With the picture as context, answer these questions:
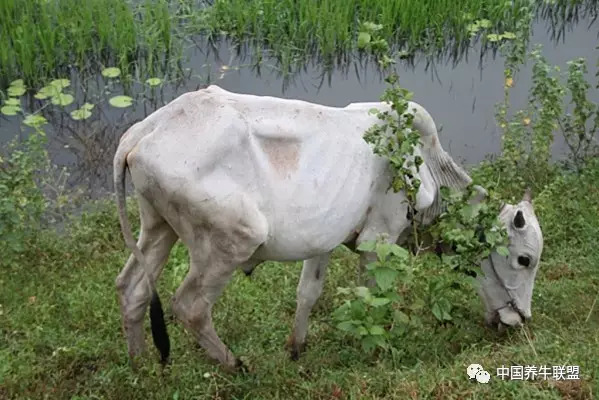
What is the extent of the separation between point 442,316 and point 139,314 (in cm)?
124

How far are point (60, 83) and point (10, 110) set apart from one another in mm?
528

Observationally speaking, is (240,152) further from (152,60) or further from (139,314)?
(152,60)

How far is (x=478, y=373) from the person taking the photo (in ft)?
11.0

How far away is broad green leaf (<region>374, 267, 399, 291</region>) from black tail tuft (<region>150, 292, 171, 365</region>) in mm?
833

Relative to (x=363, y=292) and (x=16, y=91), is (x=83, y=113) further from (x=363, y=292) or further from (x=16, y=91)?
(x=363, y=292)

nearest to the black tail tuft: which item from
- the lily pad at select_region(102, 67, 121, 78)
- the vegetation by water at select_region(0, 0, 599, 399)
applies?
the vegetation by water at select_region(0, 0, 599, 399)

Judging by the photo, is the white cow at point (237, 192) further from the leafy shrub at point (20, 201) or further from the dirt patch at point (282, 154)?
the leafy shrub at point (20, 201)

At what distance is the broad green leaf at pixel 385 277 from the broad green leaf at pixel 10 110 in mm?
3867

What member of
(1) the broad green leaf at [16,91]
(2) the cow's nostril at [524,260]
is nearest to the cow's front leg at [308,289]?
(2) the cow's nostril at [524,260]

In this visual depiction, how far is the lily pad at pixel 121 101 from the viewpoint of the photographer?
6.70 m

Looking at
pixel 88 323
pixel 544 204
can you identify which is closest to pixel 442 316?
pixel 88 323

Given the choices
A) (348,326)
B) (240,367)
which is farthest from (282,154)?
(240,367)

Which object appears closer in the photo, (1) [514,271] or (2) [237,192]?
(2) [237,192]

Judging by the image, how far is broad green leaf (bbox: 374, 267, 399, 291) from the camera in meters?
3.39
